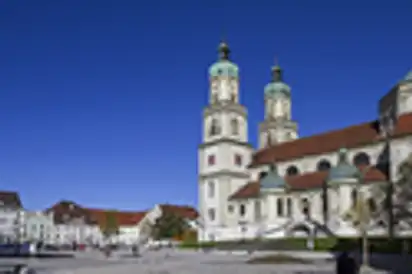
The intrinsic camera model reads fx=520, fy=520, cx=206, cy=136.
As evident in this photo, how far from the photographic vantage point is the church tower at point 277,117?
87062 mm

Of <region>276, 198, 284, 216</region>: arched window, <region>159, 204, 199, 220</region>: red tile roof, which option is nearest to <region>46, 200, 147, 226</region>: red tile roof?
<region>159, 204, 199, 220</region>: red tile roof

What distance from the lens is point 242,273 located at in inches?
1009

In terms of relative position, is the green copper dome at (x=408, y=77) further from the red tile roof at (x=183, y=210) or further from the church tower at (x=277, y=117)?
the red tile roof at (x=183, y=210)

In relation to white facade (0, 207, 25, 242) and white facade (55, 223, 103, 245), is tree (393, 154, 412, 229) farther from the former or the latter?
white facade (0, 207, 25, 242)

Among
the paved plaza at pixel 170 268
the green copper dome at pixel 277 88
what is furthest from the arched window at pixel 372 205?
the green copper dome at pixel 277 88

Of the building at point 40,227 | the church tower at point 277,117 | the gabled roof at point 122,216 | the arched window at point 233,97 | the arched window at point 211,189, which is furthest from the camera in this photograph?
the gabled roof at point 122,216

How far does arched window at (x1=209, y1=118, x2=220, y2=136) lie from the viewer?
258 ft

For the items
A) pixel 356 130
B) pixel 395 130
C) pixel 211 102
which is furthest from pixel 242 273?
pixel 211 102

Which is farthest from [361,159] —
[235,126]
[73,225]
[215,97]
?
[73,225]

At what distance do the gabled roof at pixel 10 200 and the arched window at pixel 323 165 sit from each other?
66839 mm

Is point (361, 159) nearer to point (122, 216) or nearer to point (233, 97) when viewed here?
point (233, 97)

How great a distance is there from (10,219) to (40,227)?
21.5 feet

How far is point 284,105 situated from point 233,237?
27113mm

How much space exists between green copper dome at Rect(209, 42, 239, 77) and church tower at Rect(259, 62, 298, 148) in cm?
1117
